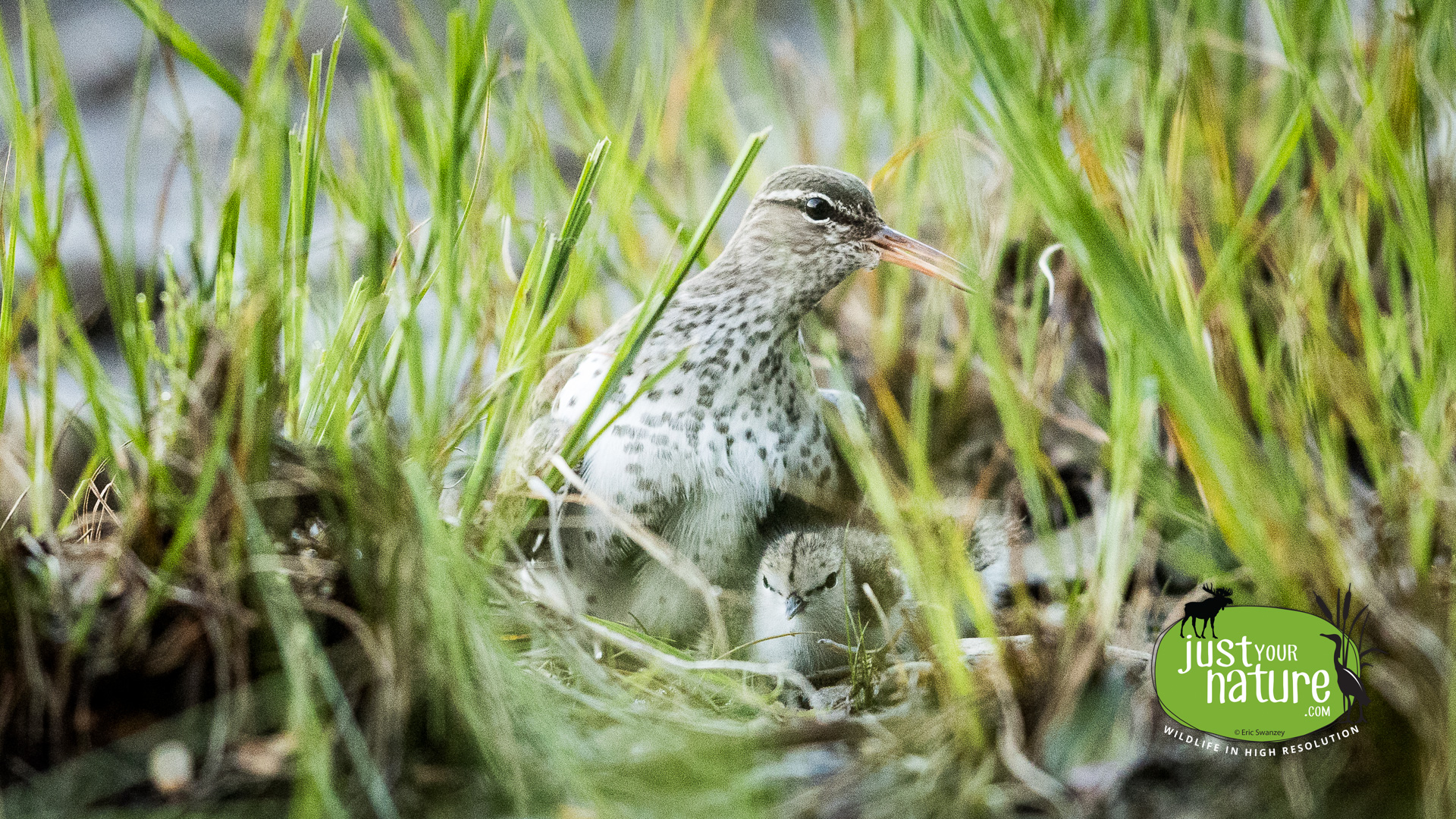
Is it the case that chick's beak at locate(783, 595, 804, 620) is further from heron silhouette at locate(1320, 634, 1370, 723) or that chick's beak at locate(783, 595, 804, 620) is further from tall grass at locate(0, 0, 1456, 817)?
heron silhouette at locate(1320, 634, 1370, 723)

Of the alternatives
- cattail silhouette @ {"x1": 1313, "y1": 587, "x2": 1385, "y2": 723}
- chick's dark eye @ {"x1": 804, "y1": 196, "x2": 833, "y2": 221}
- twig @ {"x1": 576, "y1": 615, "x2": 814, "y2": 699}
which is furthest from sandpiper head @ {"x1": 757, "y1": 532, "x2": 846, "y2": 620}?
cattail silhouette @ {"x1": 1313, "y1": 587, "x2": 1385, "y2": 723}

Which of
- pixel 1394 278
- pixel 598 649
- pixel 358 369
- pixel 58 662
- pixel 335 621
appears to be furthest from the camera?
pixel 1394 278

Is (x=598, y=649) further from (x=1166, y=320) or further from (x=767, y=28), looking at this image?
(x=767, y=28)

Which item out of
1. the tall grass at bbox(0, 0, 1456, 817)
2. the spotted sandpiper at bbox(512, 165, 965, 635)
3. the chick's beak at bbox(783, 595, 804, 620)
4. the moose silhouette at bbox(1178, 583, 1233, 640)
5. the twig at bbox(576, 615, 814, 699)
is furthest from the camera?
the chick's beak at bbox(783, 595, 804, 620)

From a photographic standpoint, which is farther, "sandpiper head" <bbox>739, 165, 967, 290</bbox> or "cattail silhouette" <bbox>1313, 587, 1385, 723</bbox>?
"sandpiper head" <bbox>739, 165, 967, 290</bbox>

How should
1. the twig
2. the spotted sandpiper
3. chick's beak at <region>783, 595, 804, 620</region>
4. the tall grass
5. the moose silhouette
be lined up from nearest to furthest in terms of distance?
1. the tall grass
2. the moose silhouette
3. the twig
4. the spotted sandpiper
5. chick's beak at <region>783, 595, 804, 620</region>

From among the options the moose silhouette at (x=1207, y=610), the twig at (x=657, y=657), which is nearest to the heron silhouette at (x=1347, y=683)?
the moose silhouette at (x=1207, y=610)

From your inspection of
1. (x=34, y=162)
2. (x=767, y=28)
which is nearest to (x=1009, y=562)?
(x=34, y=162)
